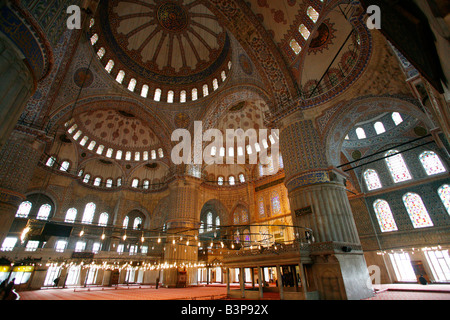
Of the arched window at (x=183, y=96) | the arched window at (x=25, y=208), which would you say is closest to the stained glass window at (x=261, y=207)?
the arched window at (x=183, y=96)

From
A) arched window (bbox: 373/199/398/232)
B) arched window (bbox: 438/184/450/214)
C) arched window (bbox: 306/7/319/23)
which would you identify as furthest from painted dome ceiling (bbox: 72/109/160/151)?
arched window (bbox: 438/184/450/214)

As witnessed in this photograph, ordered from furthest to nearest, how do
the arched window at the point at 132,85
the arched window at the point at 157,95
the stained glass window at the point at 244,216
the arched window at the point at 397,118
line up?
the stained glass window at the point at 244,216, the arched window at the point at 157,95, the arched window at the point at 132,85, the arched window at the point at 397,118

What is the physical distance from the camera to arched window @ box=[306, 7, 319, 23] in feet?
33.5

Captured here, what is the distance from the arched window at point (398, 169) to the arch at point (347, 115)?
662 cm

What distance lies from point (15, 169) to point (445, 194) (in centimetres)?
2345

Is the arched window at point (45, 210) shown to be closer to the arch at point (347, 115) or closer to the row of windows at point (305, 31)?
the arch at point (347, 115)

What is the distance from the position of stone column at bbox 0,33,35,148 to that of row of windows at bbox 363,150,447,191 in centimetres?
1680

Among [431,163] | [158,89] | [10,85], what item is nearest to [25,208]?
[158,89]

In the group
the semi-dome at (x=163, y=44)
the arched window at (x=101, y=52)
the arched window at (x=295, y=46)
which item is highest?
the semi-dome at (x=163, y=44)

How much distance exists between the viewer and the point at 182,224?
1566cm

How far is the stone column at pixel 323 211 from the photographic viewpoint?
789 cm

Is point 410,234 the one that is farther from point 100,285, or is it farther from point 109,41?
point 109,41

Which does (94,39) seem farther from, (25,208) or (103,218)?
(103,218)
